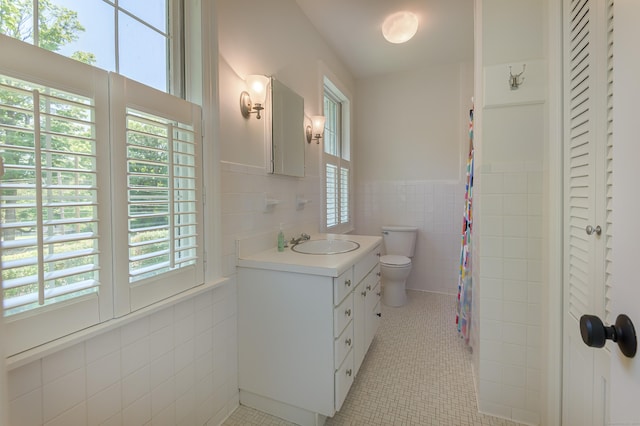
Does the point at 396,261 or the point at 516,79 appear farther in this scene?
the point at 396,261

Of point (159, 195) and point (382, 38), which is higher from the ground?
point (382, 38)

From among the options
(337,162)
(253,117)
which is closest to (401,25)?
(337,162)

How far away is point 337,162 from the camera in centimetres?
306

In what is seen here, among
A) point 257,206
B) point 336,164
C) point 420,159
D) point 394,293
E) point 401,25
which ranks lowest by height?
point 394,293

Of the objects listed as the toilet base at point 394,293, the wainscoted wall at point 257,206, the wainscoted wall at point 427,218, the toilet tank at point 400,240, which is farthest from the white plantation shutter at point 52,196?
the wainscoted wall at point 427,218

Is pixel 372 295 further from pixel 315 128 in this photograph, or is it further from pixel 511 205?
pixel 315 128

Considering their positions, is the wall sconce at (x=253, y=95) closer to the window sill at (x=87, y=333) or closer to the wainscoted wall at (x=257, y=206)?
the wainscoted wall at (x=257, y=206)

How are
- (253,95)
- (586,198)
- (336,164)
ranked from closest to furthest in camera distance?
(586,198)
(253,95)
(336,164)

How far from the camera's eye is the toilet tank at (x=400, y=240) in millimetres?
3244

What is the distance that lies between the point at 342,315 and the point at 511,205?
3.36 feet

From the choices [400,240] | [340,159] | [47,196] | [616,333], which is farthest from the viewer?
[400,240]

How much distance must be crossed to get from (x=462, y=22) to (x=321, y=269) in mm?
2502

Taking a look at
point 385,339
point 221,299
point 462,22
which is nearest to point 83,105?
point 221,299

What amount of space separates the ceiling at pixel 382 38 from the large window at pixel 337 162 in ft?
1.39
